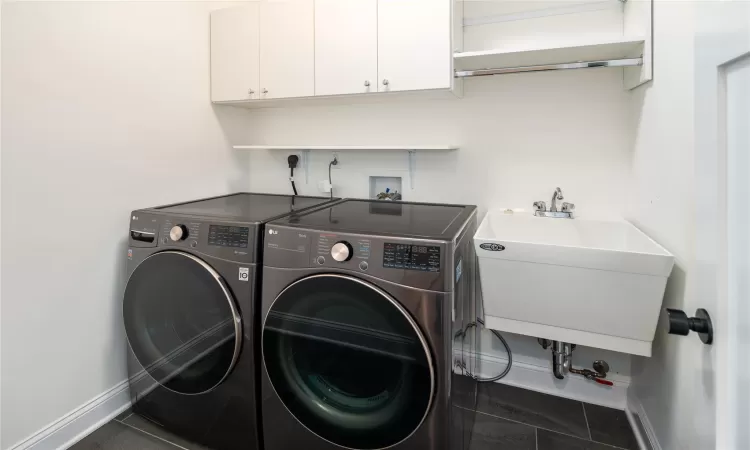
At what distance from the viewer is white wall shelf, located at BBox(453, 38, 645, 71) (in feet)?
4.84

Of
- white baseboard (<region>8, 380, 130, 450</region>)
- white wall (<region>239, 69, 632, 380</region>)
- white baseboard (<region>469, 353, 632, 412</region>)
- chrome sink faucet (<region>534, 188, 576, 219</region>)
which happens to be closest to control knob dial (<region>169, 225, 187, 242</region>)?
white baseboard (<region>8, 380, 130, 450</region>)

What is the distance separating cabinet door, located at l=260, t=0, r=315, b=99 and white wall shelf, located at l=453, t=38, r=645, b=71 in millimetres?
761

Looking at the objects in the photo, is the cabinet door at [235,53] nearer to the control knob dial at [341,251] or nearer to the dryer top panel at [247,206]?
the dryer top panel at [247,206]

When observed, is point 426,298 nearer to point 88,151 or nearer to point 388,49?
point 388,49

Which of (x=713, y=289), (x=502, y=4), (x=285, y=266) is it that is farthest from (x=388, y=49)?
(x=713, y=289)

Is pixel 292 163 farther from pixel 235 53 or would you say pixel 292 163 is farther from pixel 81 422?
pixel 81 422

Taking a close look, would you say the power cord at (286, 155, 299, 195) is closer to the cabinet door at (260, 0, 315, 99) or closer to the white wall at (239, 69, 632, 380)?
the white wall at (239, 69, 632, 380)

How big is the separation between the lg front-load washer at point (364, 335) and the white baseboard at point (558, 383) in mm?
584

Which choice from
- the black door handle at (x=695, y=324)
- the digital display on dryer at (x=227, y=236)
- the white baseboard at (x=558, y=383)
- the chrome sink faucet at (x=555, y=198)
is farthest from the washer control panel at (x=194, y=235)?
the chrome sink faucet at (x=555, y=198)

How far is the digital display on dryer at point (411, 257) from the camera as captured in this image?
47.0 inches

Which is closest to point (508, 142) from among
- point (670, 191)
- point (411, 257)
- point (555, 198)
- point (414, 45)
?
A: point (555, 198)

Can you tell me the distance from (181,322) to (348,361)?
769mm

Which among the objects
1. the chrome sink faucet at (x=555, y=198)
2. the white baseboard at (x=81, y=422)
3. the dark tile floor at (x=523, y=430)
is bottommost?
the dark tile floor at (x=523, y=430)

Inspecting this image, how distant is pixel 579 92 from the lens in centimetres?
178
